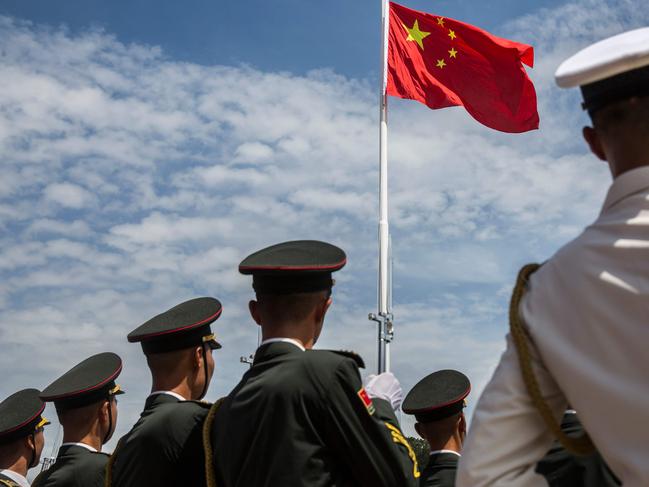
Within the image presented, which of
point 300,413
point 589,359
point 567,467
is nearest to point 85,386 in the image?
point 300,413

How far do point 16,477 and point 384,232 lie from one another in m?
7.53

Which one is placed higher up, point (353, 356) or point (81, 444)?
point (353, 356)

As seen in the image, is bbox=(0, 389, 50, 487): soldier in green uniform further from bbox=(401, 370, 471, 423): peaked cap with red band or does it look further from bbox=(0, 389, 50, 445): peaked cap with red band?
bbox=(401, 370, 471, 423): peaked cap with red band

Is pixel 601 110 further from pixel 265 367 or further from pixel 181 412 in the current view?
pixel 181 412

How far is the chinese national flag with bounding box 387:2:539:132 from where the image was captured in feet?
46.8

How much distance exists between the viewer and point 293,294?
380 cm

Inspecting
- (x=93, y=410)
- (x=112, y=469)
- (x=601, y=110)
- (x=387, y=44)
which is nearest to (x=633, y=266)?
(x=601, y=110)

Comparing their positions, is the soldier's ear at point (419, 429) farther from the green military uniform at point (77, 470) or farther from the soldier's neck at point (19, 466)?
the soldier's neck at point (19, 466)

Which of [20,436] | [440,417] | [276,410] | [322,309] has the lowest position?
[20,436]

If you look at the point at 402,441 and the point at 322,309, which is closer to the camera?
the point at 402,441

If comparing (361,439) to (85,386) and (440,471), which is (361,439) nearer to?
(440,471)

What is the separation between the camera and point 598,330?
1.95 meters

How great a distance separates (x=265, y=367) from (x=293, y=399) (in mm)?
269

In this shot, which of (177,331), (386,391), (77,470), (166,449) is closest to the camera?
(386,391)
